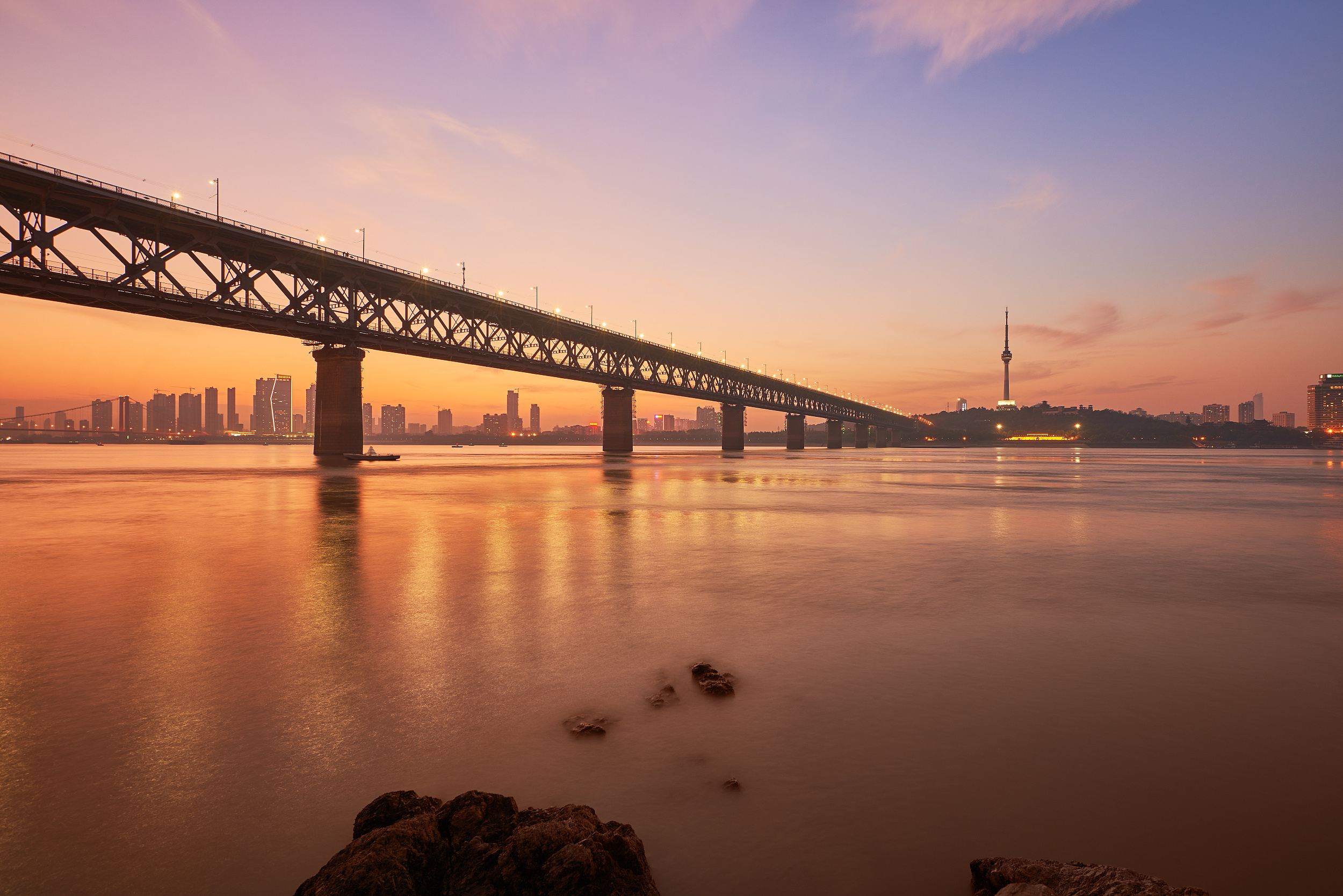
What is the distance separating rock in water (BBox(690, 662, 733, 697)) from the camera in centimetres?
609

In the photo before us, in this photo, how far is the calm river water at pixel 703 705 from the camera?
3703 millimetres

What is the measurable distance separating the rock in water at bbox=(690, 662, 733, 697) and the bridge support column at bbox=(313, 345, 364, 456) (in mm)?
58746

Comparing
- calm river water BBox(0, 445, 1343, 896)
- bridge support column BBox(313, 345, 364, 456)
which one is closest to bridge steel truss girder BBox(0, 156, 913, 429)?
bridge support column BBox(313, 345, 364, 456)

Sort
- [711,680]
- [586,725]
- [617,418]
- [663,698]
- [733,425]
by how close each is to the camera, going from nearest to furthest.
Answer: [586,725] → [663,698] → [711,680] → [617,418] → [733,425]

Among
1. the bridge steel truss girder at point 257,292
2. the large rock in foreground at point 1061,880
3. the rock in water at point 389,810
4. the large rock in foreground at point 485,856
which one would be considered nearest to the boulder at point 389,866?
the large rock in foreground at point 485,856

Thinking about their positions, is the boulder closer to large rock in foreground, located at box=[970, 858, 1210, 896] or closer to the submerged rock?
the submerged rock

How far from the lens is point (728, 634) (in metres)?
8.09

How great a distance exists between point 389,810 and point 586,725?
186 cm

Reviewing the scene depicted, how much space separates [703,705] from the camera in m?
5.79

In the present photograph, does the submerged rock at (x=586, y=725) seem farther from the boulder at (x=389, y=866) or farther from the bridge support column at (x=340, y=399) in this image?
the bridge support column at (x=340, y=399)

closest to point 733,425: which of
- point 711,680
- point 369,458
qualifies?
point 369,458

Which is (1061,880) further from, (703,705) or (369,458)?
(369,458)

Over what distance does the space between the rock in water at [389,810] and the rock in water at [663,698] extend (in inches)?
94.9

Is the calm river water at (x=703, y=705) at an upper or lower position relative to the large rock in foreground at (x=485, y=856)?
lower
